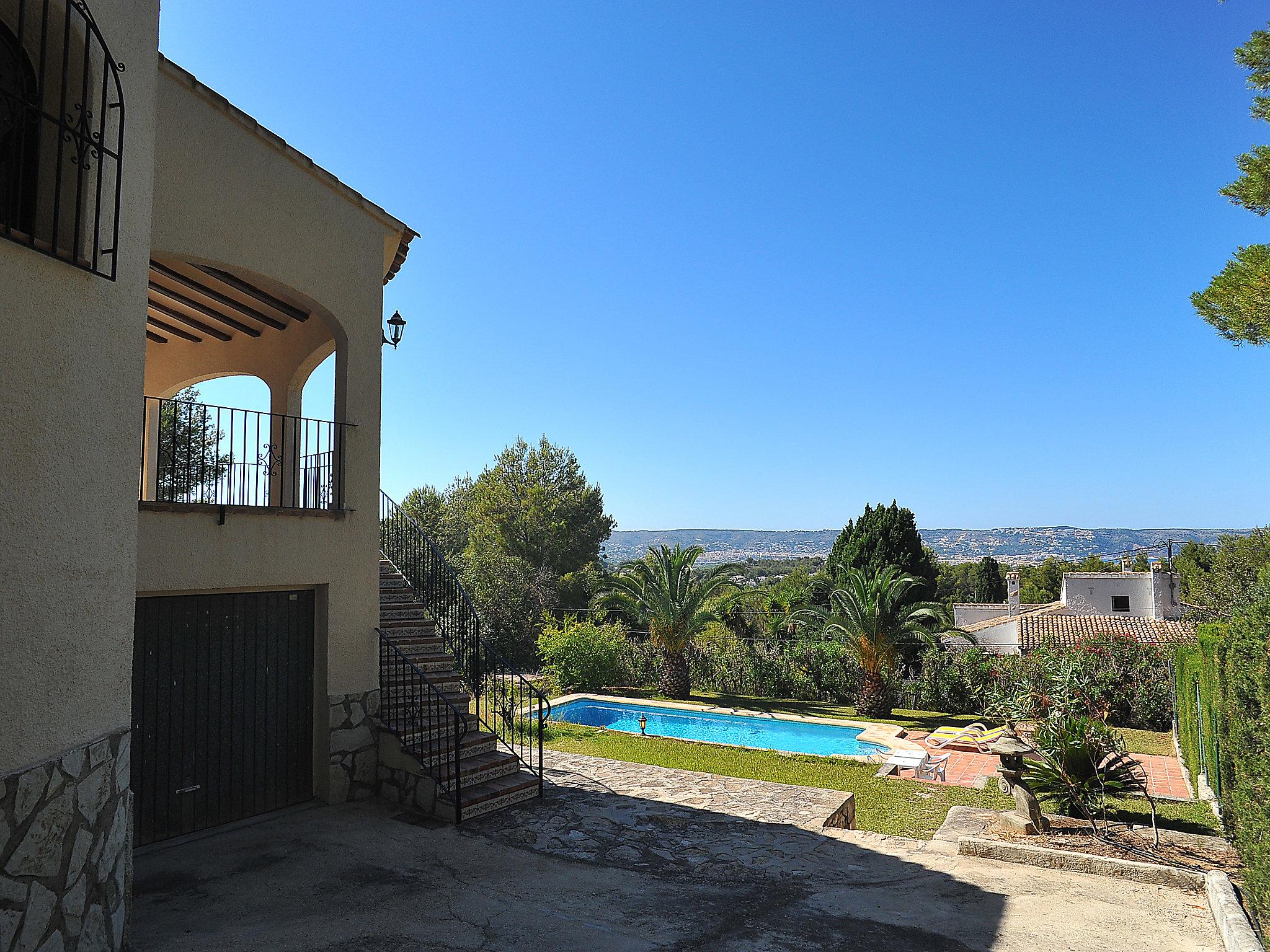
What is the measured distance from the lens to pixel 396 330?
31.9ft

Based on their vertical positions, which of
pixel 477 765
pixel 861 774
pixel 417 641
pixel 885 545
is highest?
pixel 885 545

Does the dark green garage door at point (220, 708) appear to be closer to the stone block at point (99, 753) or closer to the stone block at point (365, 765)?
the stone block at point (365, 765)

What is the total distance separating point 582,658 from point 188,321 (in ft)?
40.7

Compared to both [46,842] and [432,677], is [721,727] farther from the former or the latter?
[46,842]

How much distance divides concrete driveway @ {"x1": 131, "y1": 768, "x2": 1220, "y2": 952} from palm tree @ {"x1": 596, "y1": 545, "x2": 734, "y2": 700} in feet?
36.6

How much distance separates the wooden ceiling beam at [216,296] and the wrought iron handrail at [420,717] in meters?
4.48

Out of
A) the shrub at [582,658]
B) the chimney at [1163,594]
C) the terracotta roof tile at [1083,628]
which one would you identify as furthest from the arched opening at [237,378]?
the chimney at [1163,594]

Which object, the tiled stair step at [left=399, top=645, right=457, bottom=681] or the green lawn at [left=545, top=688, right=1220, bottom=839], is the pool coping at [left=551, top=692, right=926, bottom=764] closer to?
the green lawn at [left=545, top=688, right=1220, bottom=839]

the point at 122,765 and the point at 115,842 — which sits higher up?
the point at 122,765

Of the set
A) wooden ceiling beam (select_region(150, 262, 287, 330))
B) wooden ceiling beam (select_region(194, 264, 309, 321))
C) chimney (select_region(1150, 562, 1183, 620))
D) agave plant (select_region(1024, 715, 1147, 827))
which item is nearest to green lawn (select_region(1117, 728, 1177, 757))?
agave plant (select_region(1024, 715, 1147, 827))

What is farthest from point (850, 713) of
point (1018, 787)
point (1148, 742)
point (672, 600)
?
point (1018, 787)

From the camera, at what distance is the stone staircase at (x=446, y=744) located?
8.19 metres

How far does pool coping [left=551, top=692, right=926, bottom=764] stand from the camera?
1341 cm

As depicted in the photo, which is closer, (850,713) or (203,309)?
(203,309)
